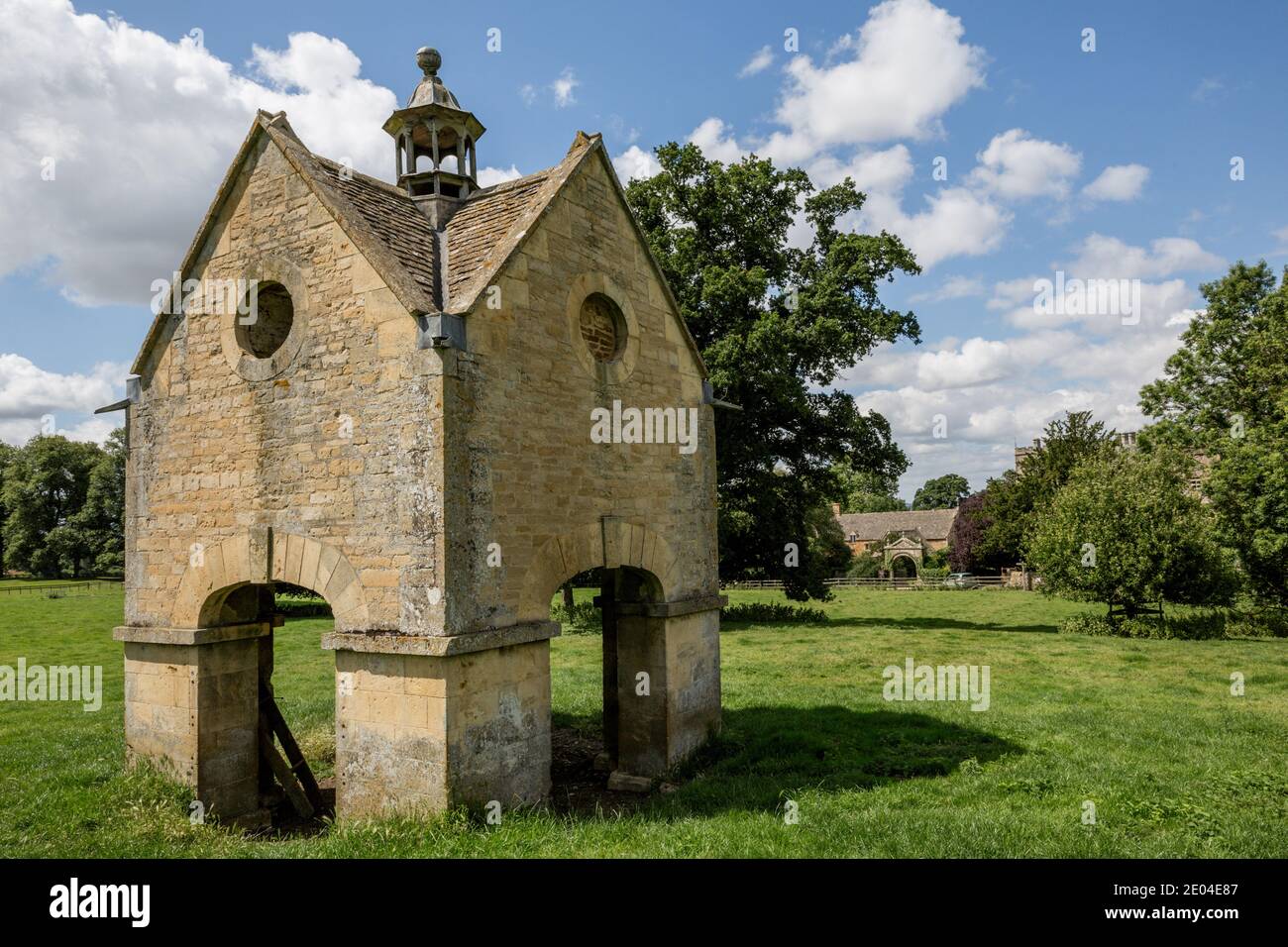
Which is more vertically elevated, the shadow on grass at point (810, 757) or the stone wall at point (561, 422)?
the stone wall at point (561, 422)

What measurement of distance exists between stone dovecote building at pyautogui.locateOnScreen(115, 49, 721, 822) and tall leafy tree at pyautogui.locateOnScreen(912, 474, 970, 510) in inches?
4032

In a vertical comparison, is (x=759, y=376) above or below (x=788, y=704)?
above

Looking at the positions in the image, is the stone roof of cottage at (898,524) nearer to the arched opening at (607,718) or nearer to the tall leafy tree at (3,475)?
the arched opening at (607,718)

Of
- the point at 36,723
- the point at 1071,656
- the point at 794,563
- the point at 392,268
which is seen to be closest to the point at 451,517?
the point at 392,268

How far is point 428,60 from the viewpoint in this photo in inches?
426

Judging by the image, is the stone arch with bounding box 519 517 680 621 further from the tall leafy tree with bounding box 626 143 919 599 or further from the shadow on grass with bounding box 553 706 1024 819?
the tall leafy tree with bounding box 626 143 919 599

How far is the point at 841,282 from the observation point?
26.8 metres

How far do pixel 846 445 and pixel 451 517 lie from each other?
76.8 feet

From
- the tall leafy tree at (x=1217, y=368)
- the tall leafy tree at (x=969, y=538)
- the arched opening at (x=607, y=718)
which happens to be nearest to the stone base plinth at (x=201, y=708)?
the arched opening at (x=607, y=718)

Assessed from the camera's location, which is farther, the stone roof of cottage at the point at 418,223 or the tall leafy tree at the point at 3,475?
the tall leafy tree at the point at 3,475

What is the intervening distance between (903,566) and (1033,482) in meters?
25.8

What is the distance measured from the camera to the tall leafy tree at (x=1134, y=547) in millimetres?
23984

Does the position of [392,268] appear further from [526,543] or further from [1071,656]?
[1071,656]

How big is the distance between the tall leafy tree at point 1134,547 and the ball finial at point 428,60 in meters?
23.4
